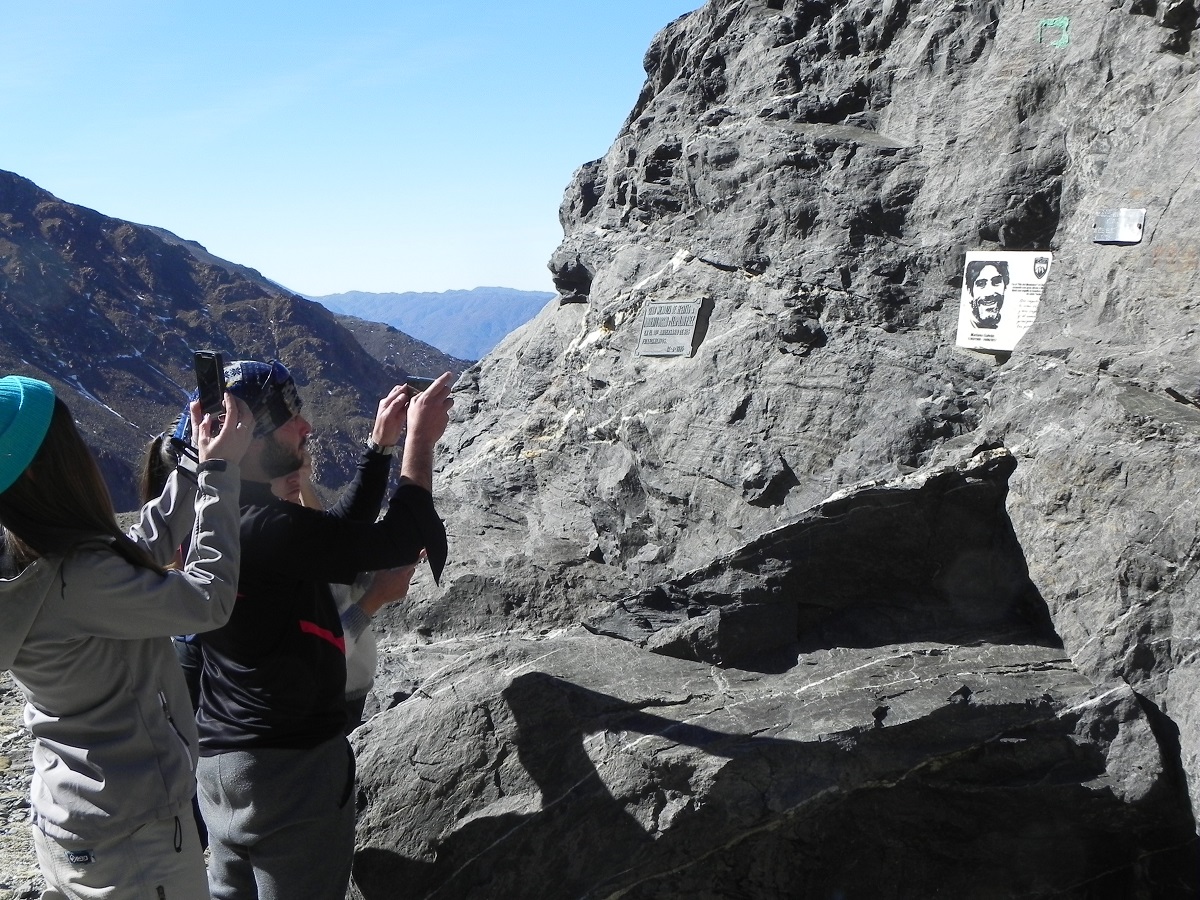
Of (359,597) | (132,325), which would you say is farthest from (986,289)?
(132,325)

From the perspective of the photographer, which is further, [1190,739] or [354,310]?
[354,310]

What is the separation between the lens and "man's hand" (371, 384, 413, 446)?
9.60ft

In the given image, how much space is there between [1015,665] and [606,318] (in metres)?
3.29

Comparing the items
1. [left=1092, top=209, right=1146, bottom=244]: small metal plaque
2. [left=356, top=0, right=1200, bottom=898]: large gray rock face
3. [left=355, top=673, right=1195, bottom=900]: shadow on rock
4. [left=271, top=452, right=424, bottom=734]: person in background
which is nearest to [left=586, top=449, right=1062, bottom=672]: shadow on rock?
[left=356, top=0, right=1200, bottom=898]: large gray rock face

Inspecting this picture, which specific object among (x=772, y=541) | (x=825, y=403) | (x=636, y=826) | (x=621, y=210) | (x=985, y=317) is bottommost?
(x=636, y=826)

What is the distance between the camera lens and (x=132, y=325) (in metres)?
12.9

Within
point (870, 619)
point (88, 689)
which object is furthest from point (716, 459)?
point (88, 689)

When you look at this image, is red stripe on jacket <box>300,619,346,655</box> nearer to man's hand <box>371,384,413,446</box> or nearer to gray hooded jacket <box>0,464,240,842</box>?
gray hooded jacket <box>0,464,240,842</box>

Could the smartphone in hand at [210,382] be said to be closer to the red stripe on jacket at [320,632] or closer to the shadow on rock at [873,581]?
the red stripe on jacket at [320,632]

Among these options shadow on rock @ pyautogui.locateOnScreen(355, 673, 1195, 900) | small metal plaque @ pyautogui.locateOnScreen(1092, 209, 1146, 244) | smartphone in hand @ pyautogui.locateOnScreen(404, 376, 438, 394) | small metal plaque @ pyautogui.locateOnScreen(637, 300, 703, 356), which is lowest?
shadow on rock @ pyautogui.locateOnScreen(355, 673, 1195, 900)

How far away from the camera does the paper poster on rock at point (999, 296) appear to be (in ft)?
14.3

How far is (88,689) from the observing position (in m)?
2.22

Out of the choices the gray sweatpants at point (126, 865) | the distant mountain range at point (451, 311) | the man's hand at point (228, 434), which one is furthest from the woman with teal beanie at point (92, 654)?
the distant mountain range at point (451, 311)

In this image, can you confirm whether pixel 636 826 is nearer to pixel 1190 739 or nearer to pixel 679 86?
pixel 1190 739
